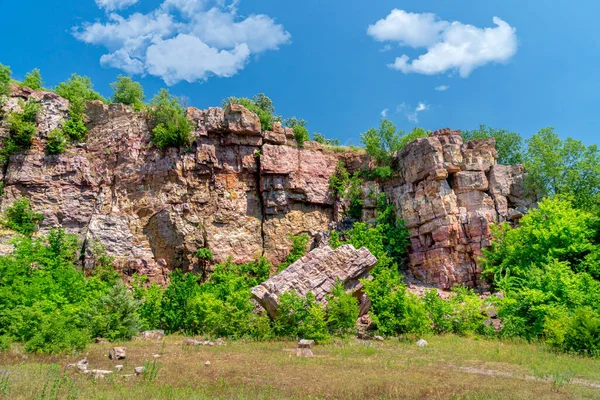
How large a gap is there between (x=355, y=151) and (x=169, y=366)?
70.7 feet

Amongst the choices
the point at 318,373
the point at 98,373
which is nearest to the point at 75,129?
the point at 98,373

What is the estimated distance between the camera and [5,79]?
86.2 ft

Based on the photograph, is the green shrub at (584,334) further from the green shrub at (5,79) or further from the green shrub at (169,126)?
the green shrub at (5,79)

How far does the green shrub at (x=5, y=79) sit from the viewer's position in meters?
25.7

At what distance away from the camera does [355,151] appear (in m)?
28.8

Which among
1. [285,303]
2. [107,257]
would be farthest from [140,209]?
[285,303]

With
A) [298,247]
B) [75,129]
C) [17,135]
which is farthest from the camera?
[75,129]

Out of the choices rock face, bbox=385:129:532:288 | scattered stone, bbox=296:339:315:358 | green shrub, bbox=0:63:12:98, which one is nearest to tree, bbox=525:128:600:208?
rock face, bbox=385:129:532:288

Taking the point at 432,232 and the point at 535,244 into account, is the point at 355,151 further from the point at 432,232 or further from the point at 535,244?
the point at 535,244

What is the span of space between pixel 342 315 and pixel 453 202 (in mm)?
11671

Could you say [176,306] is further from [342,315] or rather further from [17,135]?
[17,135]

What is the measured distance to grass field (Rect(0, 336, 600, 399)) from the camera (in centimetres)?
746

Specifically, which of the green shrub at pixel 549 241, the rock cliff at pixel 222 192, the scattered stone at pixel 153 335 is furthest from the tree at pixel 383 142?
the scattered stone at pixel 153 335

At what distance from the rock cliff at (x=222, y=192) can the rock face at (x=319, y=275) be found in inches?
282
